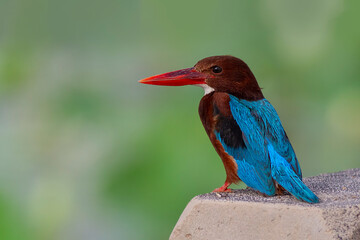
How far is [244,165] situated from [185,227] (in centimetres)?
29

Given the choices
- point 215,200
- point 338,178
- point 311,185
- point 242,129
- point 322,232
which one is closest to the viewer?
point 322,232

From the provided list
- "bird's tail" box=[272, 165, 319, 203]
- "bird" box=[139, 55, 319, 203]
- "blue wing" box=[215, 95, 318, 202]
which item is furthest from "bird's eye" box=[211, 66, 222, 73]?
"bird's tail" box=[272, 165, 319, 203]

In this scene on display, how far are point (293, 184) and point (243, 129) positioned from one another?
265mm

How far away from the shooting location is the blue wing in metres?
2.04

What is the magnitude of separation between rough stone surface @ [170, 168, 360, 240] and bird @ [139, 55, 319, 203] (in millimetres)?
62

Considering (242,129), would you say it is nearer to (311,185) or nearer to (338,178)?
(311,185)

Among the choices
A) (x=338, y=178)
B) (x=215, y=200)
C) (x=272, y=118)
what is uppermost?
(x=272, y=118)

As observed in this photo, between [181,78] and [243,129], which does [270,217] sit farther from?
[181,78]

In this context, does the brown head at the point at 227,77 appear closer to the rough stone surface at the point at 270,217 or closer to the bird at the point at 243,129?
the bird at the point at 243,129

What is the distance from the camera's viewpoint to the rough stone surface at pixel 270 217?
1.81m

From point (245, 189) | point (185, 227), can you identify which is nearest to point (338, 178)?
point (245, 189)

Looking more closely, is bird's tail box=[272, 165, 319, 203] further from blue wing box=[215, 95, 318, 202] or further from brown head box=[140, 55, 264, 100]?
brown head box=[140, 55, 264, 100]

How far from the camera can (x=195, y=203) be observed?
2010 millimetres

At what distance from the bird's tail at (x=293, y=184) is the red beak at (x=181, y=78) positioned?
45 centimetres
